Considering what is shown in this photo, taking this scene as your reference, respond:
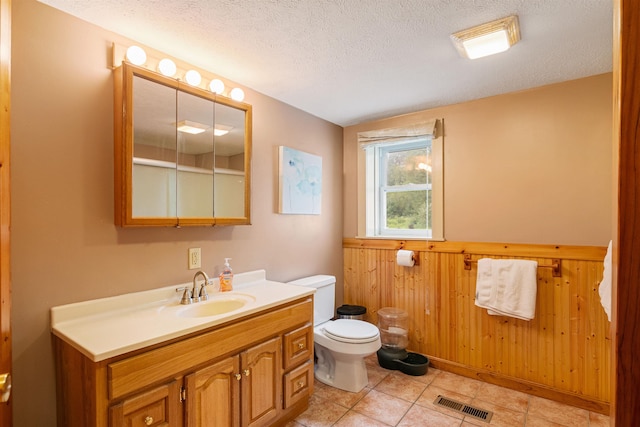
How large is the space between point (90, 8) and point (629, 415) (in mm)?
2237

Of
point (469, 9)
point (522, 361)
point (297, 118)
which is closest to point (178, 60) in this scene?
point (297, 118)

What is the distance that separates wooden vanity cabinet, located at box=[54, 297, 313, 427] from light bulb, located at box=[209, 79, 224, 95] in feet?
4.65

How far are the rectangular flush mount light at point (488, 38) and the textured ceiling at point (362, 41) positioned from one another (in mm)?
41

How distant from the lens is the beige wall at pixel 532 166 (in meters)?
2.16

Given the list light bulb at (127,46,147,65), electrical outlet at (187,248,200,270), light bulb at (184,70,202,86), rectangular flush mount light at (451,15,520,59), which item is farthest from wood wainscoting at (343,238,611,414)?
light bulb at (127,46,147,65)

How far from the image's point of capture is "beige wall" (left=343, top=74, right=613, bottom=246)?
2158 millimetres

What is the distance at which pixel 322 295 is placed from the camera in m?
2.77

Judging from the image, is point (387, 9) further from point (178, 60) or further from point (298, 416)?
point (298, 416)

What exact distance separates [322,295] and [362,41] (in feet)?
6.35

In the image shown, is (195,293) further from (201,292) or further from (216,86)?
(216,86)

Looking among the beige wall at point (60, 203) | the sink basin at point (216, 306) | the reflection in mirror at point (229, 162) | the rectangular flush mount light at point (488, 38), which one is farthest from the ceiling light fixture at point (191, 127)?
the rectangular flush mount light at point (488, 38)

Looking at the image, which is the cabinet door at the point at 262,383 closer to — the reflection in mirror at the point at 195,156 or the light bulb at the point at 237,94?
the reflection in mirror at the point at 195,156

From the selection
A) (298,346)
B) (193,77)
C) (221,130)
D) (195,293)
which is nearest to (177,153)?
(221,130)

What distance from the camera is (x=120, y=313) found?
1.64m
